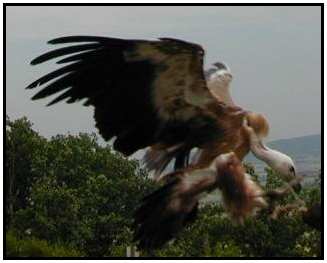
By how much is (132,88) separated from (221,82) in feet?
3.29

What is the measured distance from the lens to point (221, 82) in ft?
28.3

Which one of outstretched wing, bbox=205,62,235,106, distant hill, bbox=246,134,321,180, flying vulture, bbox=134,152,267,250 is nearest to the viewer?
flying vulture, bbox=134,152,267,250

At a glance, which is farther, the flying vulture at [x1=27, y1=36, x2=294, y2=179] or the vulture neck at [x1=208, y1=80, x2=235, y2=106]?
the vulture neck at [x1=208, y1=80, x2=235, y2=106]

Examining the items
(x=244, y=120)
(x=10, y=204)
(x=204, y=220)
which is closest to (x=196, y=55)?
(x=244, y=120)

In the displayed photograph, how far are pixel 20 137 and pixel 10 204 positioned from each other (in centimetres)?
180

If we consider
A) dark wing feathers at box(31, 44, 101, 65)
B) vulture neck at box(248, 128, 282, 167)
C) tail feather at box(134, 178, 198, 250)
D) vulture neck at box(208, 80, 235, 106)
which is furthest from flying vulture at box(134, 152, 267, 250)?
dark wing feathers at box(31, 44, 101, 65)

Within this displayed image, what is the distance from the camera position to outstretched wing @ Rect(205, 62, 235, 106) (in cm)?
850

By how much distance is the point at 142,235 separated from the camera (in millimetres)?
8055

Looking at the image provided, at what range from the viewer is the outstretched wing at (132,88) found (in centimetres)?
780

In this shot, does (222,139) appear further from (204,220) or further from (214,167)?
(204,220)

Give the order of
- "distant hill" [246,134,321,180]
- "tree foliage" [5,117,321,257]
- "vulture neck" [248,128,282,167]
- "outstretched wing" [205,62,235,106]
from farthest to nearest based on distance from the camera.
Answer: "tree foliage" [5,117,321,257]
"distant hill" [246,134,321,180]
"outstretched wing" [205,62,235,106]
"vulture neck" [248,128,282,167]

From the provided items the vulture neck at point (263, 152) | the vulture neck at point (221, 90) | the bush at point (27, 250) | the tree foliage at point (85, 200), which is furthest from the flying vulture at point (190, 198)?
the tree foliage at point (85, 200)

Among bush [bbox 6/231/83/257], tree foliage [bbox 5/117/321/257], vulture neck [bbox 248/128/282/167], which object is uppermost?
vulture neck [bbox 248/128/282/167]

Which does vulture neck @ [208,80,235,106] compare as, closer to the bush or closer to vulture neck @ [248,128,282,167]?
vulture neck @ [248,128,282,167]
